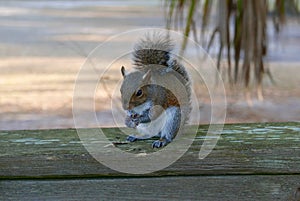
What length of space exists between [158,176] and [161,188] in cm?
2

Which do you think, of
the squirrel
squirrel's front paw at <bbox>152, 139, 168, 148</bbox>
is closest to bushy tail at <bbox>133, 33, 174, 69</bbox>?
the squirrel

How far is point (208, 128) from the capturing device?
1.66 meters

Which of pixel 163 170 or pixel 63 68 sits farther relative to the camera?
pixel 63 68

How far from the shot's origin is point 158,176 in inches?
59.2

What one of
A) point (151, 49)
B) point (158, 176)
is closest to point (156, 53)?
point (151, 49)

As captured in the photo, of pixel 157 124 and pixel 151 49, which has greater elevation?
pixel 151 49

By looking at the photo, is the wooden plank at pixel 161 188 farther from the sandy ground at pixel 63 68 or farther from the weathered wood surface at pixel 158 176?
the sandy ground at pixel 63 68

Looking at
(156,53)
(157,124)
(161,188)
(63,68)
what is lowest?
(63,68)

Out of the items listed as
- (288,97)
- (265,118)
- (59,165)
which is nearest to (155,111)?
(59,165)

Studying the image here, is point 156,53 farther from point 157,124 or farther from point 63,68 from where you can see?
point 63,68

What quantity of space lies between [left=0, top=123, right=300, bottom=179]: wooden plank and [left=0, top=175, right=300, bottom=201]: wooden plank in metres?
0.01

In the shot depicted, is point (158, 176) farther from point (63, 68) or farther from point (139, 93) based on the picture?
point (63, 68)

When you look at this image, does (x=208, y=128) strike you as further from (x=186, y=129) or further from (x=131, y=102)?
(x=131, y=102)

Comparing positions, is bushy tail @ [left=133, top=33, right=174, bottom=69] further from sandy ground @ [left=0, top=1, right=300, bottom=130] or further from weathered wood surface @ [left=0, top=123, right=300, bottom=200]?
sandy ground @ [left=0, top=1, right=300, bottom=130]
